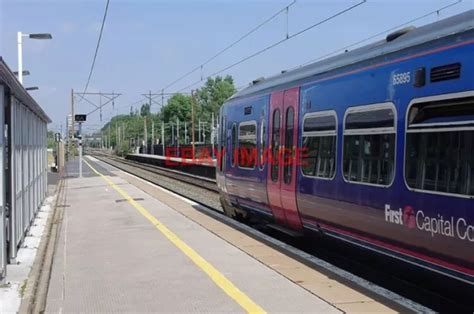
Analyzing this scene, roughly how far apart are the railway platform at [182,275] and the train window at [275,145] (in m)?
1.21

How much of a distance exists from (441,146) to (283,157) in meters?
4.30

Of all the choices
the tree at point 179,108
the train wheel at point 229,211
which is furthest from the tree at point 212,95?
the train wheel at point 229,211

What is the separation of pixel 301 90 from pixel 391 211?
10.6 ft

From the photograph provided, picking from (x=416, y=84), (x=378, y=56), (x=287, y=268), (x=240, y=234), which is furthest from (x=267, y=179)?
(x=416, y=84)

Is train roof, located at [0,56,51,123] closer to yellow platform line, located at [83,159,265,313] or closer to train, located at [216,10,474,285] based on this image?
yellow platform line, located at [83,159,265,313]

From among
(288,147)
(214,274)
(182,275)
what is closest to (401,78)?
(214,274)

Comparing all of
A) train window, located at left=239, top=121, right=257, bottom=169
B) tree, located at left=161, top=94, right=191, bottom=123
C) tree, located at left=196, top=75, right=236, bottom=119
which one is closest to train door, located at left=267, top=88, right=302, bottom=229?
train window, located at left=239, top=121, right=257, bottom=169

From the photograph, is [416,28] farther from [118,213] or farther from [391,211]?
[118,213]

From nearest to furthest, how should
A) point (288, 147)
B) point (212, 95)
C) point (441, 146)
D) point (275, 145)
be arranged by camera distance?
point (441, 146)
point (288, 147)
point (275, 145)
point (212, 95)

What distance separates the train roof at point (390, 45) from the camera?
549 cm

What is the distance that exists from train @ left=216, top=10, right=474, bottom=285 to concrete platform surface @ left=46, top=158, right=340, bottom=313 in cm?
110

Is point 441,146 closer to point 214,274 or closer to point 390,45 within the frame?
point 390,45

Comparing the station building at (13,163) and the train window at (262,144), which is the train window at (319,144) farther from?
the station building at (13,163)

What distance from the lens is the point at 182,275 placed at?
23.8 ft
